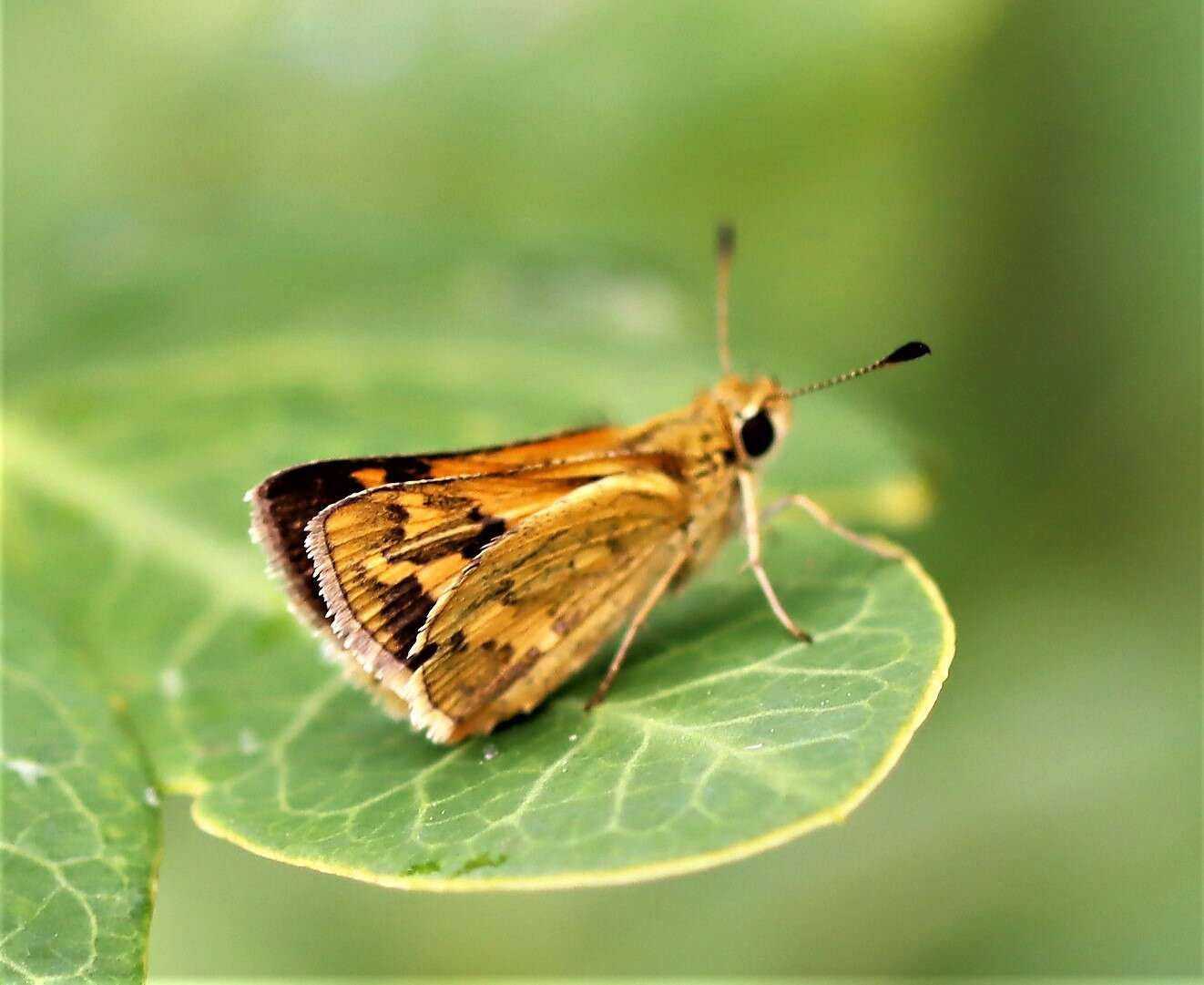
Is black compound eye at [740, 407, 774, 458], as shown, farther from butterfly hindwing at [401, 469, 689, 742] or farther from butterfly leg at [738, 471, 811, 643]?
butterfly hindwing at [401, 469, 689, 742]

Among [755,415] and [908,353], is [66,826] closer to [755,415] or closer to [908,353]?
[755,415]

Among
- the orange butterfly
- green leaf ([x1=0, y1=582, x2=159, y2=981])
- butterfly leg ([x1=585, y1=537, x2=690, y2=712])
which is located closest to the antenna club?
the orange butterfly

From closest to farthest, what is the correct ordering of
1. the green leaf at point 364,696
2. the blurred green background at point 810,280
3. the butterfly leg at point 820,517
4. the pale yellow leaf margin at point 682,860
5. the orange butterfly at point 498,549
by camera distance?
the pale yellow leaf margin at point 682,860
the green leaf at point 364,696
the orange butterfly at point 498,549
the butterfly leg at point 820,517
the blurred green background at point 810,280

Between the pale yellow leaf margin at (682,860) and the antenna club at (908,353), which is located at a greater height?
the antenna club at (908,353)

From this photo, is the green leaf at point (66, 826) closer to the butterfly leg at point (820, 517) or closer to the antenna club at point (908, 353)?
the butterfly leg at point (820, 517)

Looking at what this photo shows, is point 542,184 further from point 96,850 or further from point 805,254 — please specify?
point 96,850

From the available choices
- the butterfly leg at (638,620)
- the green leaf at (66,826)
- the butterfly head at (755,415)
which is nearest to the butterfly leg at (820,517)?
the butterfly head at (755,415)

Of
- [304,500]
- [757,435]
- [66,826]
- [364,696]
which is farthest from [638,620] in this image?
[66,826]
